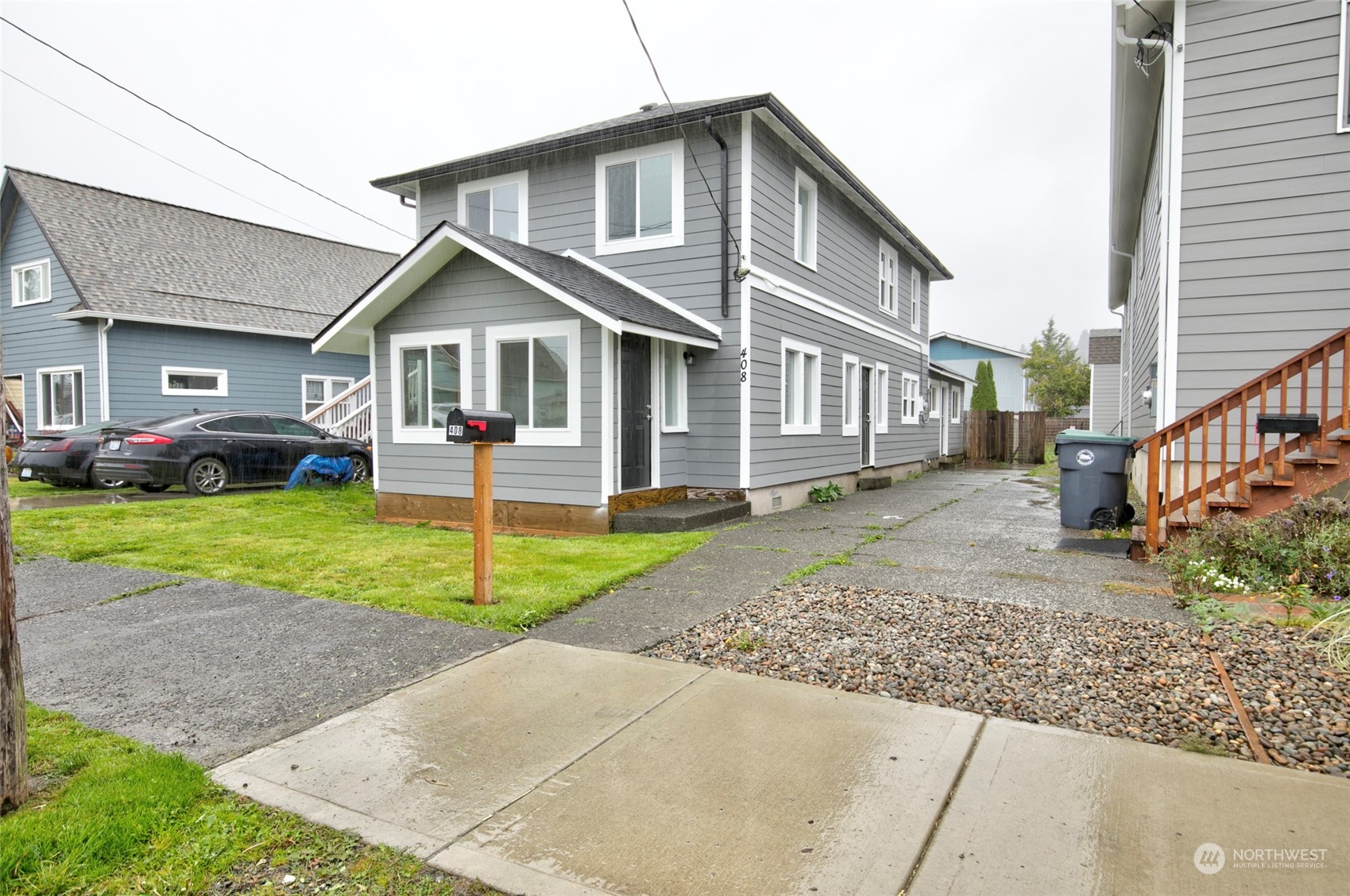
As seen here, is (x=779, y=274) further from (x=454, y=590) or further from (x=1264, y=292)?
(x=454, y=590)

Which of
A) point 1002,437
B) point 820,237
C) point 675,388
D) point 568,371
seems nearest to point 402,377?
point 568,371

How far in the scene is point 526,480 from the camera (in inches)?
374

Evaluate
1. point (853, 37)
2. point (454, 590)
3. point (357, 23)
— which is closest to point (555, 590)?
point (454, 590)

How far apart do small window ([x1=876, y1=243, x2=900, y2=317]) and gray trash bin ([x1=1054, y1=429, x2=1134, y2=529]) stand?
26.9 ft

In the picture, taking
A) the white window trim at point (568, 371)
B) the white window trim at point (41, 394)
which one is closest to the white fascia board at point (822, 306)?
the white window trim at point (568, 371)

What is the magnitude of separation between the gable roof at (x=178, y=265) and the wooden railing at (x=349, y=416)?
3527mm

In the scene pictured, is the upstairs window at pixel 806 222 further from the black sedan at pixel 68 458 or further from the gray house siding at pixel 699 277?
the black sedan at pixel 68 458

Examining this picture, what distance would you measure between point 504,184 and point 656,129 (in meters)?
2.95

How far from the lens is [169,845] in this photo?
2.52 metres

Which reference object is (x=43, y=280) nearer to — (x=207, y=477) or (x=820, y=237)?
(x=207, y=477)

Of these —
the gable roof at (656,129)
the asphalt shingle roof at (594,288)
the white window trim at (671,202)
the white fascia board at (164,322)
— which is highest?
the gable roof at (656,129)

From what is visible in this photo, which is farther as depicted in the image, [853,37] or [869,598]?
[853,37]

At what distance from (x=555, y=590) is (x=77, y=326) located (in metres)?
17.4

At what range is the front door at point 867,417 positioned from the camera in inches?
614
